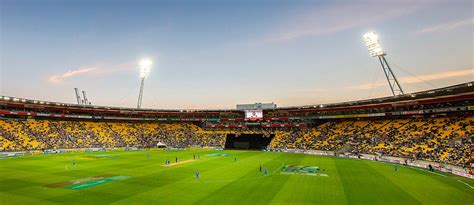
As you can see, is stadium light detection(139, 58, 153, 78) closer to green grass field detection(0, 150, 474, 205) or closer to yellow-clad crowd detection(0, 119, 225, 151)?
yellow-clad crowd detection(0, 119, 225, 151)

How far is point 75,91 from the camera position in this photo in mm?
120438

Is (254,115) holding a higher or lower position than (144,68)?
lower

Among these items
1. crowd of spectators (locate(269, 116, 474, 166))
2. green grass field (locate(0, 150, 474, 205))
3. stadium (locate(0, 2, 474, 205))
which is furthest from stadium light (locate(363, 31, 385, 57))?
green grass field (locate(0, 150, 474, 205))

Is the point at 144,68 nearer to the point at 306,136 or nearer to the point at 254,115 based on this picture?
the point at 254,115

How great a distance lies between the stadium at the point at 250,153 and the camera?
2409 centimetres

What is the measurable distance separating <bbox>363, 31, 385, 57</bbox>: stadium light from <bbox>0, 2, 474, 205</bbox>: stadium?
25 centimetres

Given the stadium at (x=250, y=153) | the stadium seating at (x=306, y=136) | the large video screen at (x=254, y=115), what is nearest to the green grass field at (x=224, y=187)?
the stadium at (x=250, y=153)

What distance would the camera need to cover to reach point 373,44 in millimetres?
56875

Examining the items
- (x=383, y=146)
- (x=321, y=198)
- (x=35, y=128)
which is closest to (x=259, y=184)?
(x=321, y=198)

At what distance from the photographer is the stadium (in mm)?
24094

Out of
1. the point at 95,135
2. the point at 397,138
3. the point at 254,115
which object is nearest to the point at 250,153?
the point at 254,115

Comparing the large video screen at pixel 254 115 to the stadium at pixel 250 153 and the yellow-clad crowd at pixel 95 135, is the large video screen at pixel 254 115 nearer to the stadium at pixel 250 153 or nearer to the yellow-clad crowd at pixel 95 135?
the stadium at pixel 250 153

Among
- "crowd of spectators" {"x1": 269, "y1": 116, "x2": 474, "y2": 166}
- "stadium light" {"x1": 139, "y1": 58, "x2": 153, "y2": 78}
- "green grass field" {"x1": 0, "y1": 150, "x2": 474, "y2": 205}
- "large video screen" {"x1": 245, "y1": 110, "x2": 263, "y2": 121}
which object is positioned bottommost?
"green grass field" {"x1": 0, "y1": 150, "x2": 474, "y2": 205}

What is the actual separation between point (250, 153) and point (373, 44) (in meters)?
38.1
